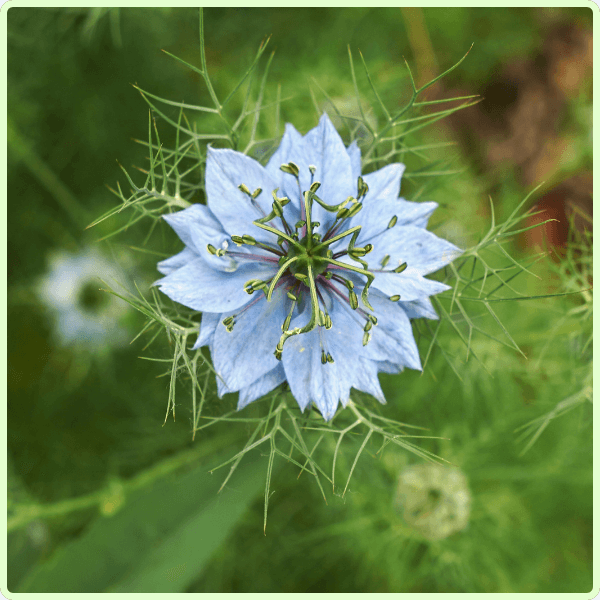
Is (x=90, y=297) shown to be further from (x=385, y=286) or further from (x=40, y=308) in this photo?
(x=385, y=286)

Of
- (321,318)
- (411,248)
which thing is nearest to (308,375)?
(321,318)

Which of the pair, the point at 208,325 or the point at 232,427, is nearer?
the point at 208,325

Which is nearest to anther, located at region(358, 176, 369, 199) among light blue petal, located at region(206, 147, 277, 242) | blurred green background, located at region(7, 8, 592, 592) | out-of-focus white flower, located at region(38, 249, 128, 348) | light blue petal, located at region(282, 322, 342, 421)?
light blue petal, located at region(206, 147, 277, 242)

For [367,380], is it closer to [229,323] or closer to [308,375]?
[308,375]

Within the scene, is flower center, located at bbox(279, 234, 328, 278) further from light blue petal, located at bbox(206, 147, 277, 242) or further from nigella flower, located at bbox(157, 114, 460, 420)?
light blue petal, located at bbox(206, 147, 277, 242)

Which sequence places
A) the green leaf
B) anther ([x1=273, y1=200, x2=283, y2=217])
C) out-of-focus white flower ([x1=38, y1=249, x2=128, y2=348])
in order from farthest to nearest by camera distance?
1. out-of-focus white flower ([x1=38, y1=249, x2=128, y2=348])
2. the green leaf
3. anther ([x1=273, y1=200, x2=283, y2=217])

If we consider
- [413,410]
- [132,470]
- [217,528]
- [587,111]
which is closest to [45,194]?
[132,470]

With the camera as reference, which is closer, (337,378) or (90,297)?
(337,378)
